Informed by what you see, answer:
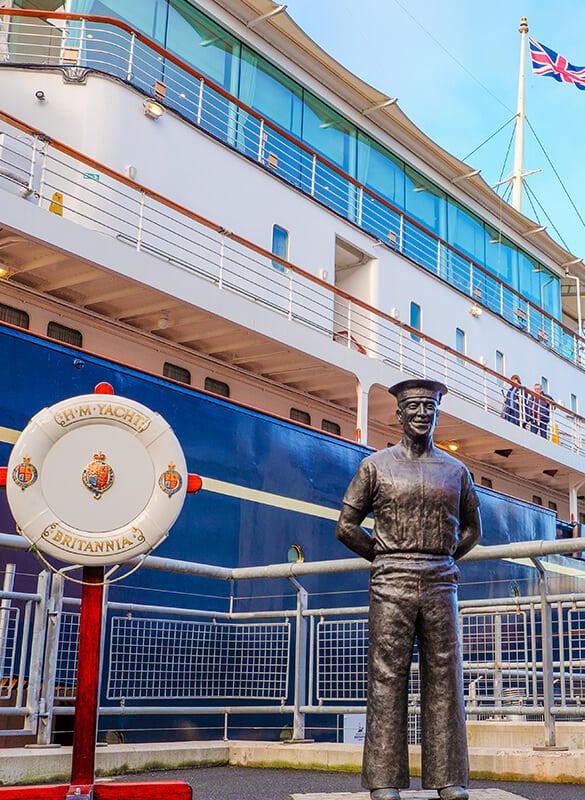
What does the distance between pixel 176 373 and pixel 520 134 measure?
2006 cm

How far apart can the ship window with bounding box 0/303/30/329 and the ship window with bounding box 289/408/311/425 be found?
445 cm

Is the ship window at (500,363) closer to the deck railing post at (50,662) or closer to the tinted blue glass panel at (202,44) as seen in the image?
the tinted blue glass panel at (202,44)

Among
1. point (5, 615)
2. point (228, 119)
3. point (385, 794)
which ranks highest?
point (228, 119)

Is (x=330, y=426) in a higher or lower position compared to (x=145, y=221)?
lower

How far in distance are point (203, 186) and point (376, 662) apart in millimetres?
9822

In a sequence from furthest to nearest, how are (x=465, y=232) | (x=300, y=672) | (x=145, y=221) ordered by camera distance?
(x=465, y=232) → (x=145, y=221) → (x=300, y=672)

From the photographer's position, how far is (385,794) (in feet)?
12.4

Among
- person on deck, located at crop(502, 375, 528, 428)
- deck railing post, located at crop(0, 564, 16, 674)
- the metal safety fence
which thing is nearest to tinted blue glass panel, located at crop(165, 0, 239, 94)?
person on deck, located at crop(502, 375, 528, 428)

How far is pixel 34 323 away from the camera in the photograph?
33.8ft

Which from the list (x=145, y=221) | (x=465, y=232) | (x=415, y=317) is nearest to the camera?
(x=145, y=221)

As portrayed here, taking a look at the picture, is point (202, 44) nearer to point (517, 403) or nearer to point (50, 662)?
point (517, 403)

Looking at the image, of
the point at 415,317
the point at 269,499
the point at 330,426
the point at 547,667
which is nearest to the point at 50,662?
the point at 547,667

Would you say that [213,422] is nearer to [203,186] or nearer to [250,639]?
[250,639]

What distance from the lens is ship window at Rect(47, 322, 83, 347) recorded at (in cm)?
1044
